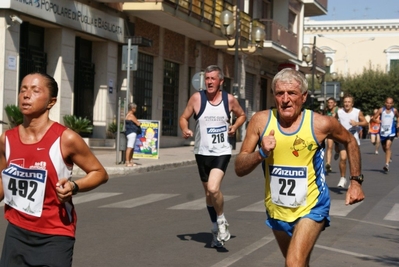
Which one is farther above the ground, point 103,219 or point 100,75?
point 100,75

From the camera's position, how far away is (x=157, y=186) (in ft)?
55.2

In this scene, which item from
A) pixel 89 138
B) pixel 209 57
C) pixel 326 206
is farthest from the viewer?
pixel 209 57

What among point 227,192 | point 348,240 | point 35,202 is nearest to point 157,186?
point 227,192

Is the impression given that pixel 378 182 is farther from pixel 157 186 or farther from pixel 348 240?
pixel 348 240

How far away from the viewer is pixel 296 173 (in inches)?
224

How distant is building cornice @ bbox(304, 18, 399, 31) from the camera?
78.6 m

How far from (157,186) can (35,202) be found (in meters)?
11.9

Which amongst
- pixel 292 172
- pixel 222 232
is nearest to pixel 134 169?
pixel 222 232

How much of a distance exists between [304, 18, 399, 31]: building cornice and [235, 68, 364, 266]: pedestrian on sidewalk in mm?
74526

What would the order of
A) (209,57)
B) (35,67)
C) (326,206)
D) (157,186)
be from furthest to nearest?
(209,57) → (35,67) → (157,186) → (326,206)

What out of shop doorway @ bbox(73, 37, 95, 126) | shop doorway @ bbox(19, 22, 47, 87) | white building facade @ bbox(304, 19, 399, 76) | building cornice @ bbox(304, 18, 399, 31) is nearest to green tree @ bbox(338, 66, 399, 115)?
white building facade @ bbox(304, 19, 399, 76)

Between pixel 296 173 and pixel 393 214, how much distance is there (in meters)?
6.97

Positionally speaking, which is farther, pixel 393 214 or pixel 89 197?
pixel 89 197

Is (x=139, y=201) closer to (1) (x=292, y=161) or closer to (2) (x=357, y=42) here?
(1) (x=292, y=161)
